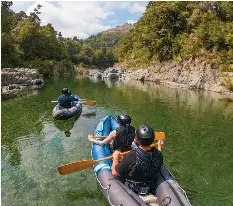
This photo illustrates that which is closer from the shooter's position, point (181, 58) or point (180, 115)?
point (180, 115)

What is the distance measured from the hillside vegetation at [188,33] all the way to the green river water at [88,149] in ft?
36.8

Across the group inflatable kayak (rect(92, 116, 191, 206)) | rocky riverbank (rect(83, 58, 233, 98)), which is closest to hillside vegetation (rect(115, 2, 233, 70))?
rocky riverbank (rect(83, 58, 233, 98))

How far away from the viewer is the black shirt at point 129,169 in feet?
18.6

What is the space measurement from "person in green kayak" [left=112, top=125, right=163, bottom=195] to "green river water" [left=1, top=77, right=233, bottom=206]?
128 cm

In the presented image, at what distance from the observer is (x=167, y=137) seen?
1173 centimetres

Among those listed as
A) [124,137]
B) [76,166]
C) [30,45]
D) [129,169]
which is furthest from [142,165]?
[30,45]

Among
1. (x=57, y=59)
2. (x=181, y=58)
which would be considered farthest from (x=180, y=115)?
(x=57, y=59)

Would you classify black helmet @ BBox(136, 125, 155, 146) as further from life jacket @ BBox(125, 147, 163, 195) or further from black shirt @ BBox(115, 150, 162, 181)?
black shirt @ BBox(115, 150, 162, 181)

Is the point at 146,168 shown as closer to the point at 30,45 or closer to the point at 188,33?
the point at 188,33

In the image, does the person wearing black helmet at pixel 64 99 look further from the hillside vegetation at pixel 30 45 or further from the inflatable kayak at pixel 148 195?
the hillside vegetation at pixel 30 45

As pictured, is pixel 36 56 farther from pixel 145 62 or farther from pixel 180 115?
pixel 180 115

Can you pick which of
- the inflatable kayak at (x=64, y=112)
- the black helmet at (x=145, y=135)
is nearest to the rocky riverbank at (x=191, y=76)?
the inflatable kayak at (x=64, y=112)

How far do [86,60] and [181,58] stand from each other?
45.9 m

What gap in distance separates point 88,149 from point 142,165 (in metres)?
4.95
